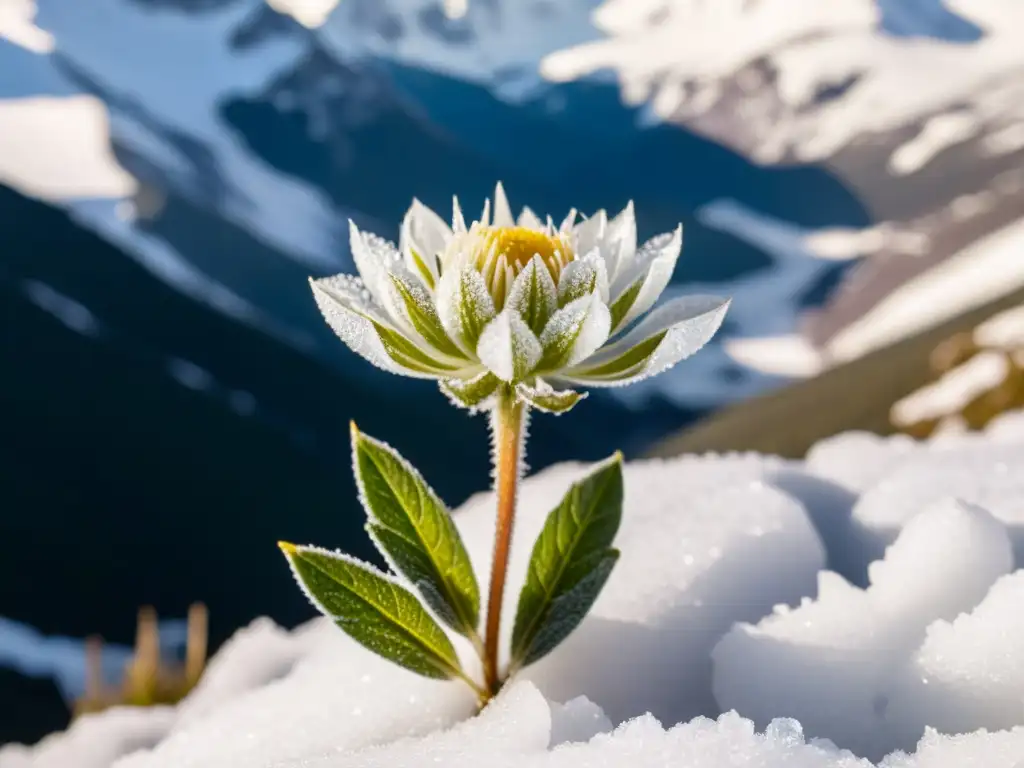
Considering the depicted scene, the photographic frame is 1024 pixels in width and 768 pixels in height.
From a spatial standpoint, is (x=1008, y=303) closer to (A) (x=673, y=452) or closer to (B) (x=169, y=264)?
(A) (x=673, y=452)

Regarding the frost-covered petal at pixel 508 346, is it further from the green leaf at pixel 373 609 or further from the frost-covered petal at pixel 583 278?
the green leaf at pixel 373 609

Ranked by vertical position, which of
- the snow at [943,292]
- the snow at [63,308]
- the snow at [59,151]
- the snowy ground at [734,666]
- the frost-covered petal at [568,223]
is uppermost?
the snow at [59,151]

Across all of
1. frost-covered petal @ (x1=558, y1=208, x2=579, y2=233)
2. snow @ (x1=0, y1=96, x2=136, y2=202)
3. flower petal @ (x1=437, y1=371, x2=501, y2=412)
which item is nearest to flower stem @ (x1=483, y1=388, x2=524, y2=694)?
flower petal @ (x1=437, y1=371, x2=501, y2=412)

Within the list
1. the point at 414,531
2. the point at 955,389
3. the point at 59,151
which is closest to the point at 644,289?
the point at 414,531

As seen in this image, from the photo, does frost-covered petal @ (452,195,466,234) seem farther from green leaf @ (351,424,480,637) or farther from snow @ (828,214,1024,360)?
snow @ (828,214,1024,360)

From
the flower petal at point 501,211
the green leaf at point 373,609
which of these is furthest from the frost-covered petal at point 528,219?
the green leaf at point 373,609

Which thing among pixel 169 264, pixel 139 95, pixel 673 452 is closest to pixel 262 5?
pixel 139 95
